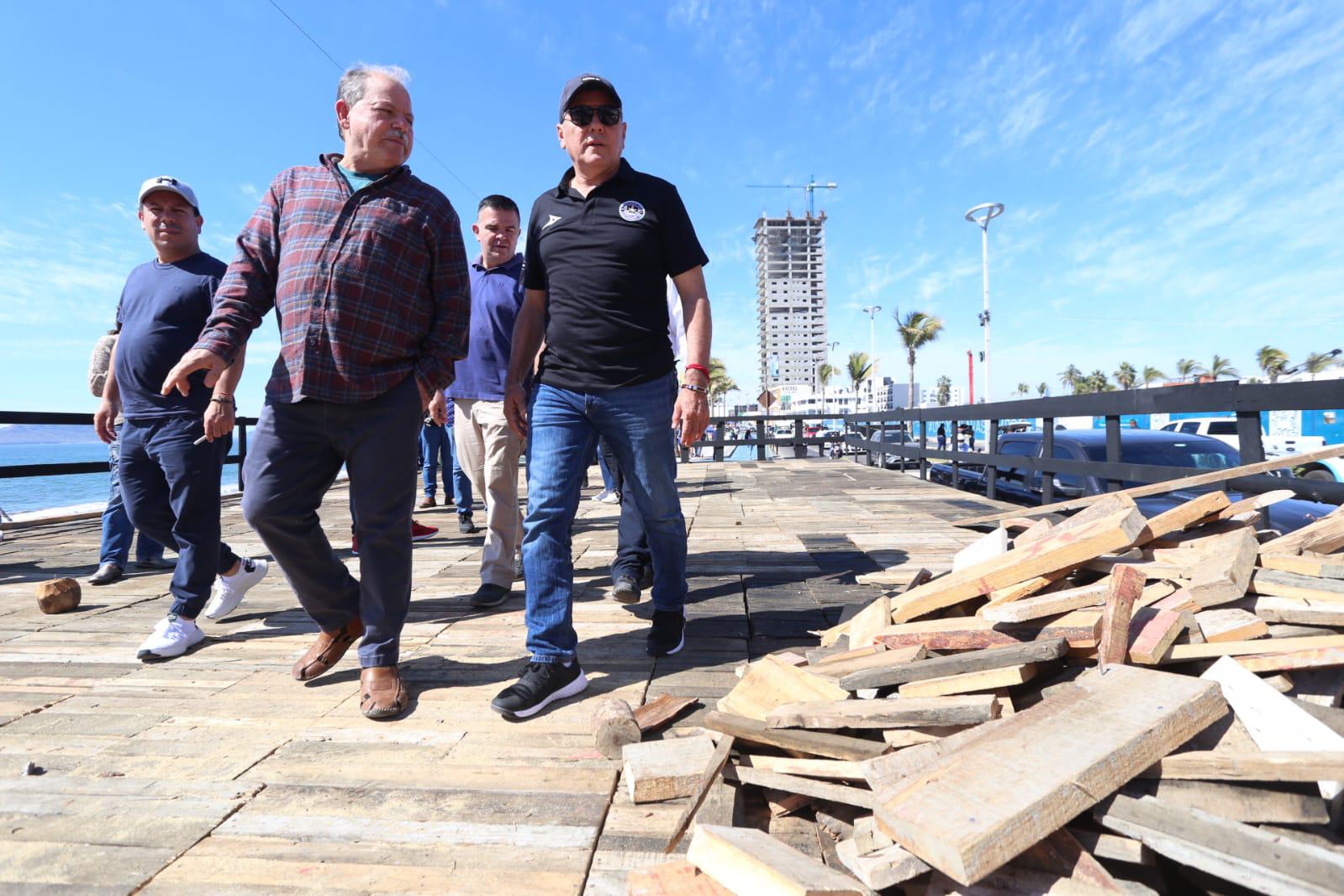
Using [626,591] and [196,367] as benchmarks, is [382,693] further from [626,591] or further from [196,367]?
[626,591]

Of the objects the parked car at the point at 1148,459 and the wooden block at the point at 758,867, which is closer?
the wooden block at the point at 758,867

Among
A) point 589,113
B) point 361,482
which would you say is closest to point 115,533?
point 361,482

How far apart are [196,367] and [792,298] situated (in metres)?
178

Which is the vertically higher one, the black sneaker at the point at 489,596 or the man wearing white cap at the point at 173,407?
the man wearing white cap at the point at 173,407

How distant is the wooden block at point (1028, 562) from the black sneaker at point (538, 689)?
107cm

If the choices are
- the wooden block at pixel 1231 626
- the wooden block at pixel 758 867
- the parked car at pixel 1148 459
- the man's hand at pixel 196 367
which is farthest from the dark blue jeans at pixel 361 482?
the parked car at pixel 1148 459

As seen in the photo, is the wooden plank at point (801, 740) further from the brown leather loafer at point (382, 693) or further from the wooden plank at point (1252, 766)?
the brown leather loafer at point (382, 693)

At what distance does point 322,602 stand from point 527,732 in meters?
1.01

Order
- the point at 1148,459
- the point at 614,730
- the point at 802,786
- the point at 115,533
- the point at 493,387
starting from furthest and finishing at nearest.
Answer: the point at 1148,459 < the point at 115,533 < the point at 493,387 < the point at 614,730 < the point at 802,786

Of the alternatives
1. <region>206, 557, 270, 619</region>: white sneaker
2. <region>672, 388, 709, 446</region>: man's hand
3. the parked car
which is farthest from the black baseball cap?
the parked car

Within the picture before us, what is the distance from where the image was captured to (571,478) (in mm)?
2369

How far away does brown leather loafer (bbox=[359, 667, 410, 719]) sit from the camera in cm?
213

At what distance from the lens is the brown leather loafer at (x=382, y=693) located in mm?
2133

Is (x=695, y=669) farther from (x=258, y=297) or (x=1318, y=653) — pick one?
(x=258, y=297)
